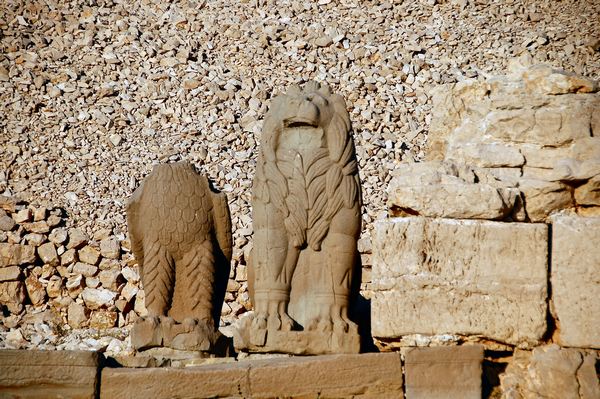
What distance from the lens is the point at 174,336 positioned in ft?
31.0

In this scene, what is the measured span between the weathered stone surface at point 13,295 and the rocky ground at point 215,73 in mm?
1539

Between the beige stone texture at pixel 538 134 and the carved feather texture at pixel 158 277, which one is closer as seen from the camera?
the beige stone texture at pixel 538 134

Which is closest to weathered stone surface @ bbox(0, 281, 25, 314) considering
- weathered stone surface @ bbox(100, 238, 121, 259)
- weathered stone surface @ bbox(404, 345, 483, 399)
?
weathered stone surface @ bbox(100, 238, 121, 259)

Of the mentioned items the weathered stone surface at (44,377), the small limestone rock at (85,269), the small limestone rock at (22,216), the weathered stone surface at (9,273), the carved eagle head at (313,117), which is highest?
the carved eagle head at (313,117)

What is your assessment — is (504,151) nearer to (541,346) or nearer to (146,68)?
(541,346)

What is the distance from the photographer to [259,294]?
9.33 meters

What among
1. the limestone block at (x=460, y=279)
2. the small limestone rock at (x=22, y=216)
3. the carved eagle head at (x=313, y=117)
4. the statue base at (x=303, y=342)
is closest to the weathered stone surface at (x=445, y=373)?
the limestone block at (x=460, y=279)

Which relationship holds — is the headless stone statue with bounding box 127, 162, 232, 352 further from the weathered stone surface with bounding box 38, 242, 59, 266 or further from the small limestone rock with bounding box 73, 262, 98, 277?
the weathered stone surface with bounding box 38, 242, 59, 266

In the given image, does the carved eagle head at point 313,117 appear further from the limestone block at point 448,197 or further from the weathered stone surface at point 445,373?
the weathered stone surface at point 445,373

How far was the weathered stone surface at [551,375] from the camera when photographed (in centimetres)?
854

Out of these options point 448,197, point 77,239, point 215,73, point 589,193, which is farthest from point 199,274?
point 215,73

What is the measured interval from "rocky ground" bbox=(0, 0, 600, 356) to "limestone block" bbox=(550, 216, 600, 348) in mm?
10628

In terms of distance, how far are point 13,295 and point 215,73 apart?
7719mm

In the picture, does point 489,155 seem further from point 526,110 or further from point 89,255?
point 89,255
